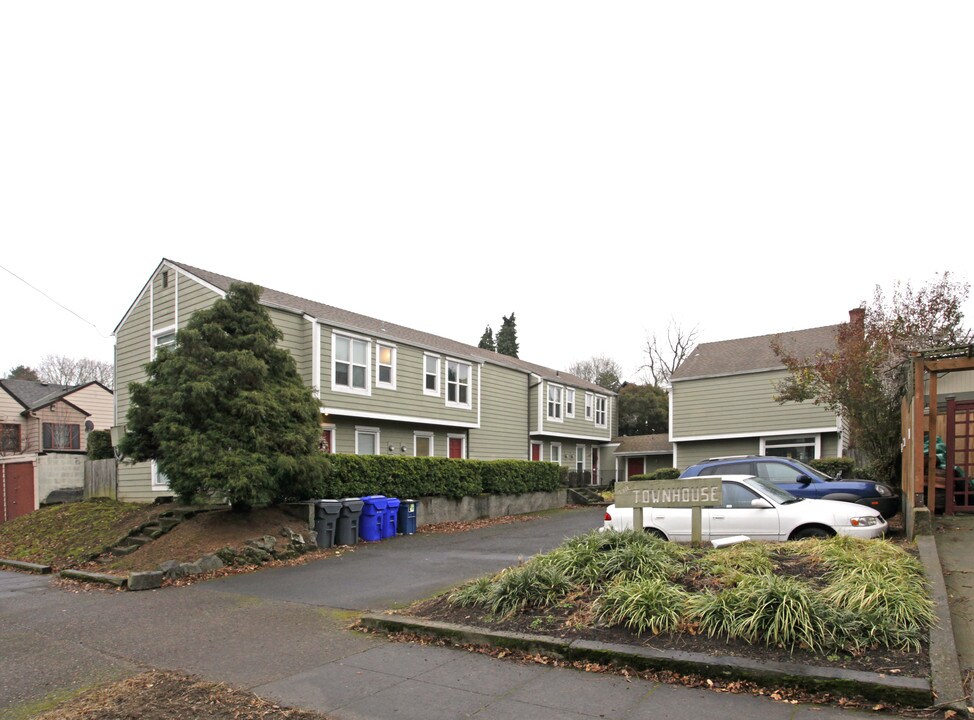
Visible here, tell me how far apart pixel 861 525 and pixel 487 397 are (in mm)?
18493

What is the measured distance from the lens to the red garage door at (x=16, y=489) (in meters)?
21.3

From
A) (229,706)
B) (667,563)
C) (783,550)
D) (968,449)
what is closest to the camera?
(229,706)

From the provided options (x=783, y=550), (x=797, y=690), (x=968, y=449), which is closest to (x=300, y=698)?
(x=797, y=690)

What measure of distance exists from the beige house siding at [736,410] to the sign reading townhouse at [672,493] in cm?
1836

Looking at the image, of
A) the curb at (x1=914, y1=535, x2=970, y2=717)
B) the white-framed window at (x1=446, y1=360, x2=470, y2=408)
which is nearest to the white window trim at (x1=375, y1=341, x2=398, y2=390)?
the white-framed window at (x1=446, y1=360, x2=470, y2=408)

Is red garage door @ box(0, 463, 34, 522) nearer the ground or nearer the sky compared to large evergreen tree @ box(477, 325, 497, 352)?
nearer the ground

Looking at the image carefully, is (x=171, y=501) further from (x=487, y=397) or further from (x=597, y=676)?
(x=597, y=676)

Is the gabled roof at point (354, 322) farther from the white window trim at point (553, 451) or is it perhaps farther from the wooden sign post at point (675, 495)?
the wooden sign post at point (675, 495)

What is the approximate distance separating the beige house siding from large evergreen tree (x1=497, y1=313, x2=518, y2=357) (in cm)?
2702

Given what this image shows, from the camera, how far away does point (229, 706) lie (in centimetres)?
531

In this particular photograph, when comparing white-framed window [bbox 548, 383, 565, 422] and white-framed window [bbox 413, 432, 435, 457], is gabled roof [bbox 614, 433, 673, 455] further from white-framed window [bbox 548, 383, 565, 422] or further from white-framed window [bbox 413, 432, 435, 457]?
white-framed window [bbox 413, 432, 435, 457]

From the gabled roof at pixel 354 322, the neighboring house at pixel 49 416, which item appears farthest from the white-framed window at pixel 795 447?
the neighboring house at pixel 49 416

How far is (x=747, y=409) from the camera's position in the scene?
26750 mm

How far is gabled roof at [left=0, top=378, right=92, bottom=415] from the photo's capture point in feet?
119
